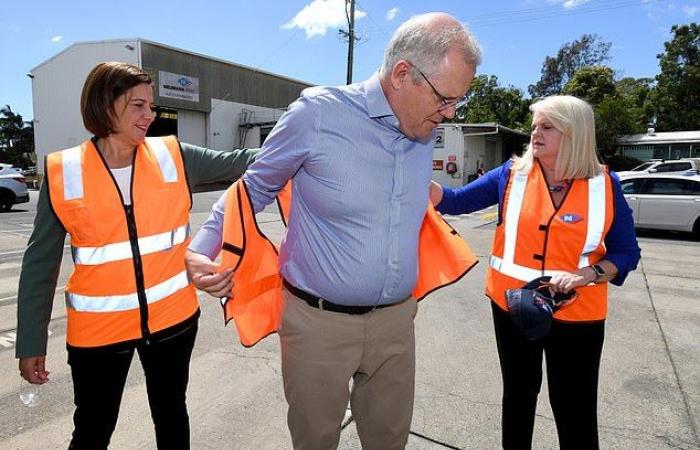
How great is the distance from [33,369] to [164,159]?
98cm

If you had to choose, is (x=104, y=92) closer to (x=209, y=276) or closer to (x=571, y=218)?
(x=209, y=276)

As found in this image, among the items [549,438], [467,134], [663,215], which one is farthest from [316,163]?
[467,134]

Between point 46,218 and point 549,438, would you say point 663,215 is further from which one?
point 46,218

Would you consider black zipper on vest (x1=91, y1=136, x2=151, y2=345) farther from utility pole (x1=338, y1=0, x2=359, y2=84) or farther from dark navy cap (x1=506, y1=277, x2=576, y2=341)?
utility pole (x1=338, y1=0, x2=359, y2=84)

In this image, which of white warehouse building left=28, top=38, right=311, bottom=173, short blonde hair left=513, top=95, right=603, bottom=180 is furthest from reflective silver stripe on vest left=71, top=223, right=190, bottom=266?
white warehouse building left=28, top=38, right=311, bottom=173

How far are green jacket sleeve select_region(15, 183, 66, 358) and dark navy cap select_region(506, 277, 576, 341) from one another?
1.91m

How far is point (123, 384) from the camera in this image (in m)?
2.00

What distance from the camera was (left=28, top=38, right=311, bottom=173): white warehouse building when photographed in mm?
33125

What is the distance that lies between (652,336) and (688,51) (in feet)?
150

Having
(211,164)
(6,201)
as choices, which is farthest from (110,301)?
(6,201)

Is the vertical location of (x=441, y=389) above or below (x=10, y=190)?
below

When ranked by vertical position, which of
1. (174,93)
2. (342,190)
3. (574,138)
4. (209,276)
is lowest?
(209,276)

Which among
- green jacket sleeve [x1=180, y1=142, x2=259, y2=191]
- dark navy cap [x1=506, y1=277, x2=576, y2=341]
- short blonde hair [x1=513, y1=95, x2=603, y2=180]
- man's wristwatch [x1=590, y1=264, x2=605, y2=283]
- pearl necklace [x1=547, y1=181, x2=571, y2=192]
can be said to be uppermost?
short blonde hair [x1=513, y1=95, x2=603, y2=180]

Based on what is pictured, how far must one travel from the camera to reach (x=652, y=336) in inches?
185
